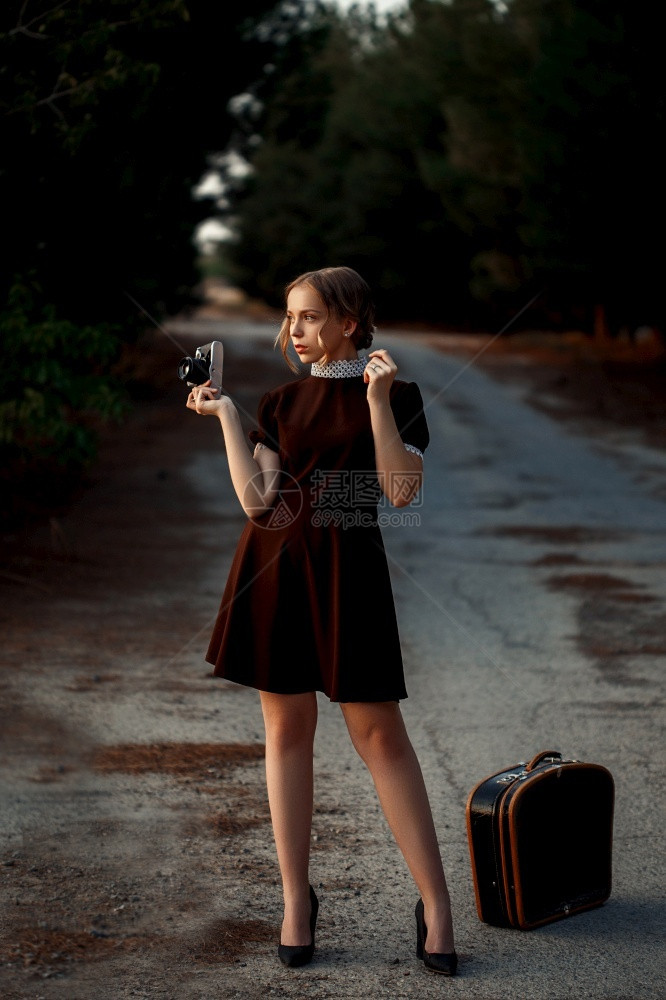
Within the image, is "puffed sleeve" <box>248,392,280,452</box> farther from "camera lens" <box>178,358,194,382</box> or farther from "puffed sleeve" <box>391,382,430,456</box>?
"puffed sleeve" <box>391,382,430,456</box>

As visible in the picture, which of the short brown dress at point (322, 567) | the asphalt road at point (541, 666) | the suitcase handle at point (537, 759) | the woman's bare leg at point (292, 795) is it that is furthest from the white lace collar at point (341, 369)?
the asphalt road at point (541, 666)

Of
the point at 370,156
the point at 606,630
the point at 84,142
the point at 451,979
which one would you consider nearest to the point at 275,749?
the point at 451,979

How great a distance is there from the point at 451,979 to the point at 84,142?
600 centimetres

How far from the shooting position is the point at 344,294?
3213 millimetres

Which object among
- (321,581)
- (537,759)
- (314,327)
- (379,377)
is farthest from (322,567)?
(537,759)

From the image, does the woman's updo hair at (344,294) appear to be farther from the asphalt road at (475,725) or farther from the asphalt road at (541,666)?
the asphalt road at (541,666)

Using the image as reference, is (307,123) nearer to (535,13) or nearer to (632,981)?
(535,13)

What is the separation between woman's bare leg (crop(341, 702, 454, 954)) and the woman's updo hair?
3.16ft

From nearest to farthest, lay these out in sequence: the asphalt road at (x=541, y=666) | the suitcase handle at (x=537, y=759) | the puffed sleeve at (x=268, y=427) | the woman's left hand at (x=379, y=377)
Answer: the woman's left hand at (x=379, y=377), the puffed sleeve at (x=268, y=427), the asphalt road at (x=541, y=666), the suitcase handle at (x=537, y=759)

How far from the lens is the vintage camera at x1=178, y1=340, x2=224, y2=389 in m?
3.23

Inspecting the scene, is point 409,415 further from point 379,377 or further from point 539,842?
point 539,842

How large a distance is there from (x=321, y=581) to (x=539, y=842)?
1.04 meters

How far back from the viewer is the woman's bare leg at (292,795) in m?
3.25

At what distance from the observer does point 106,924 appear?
3.50 m
